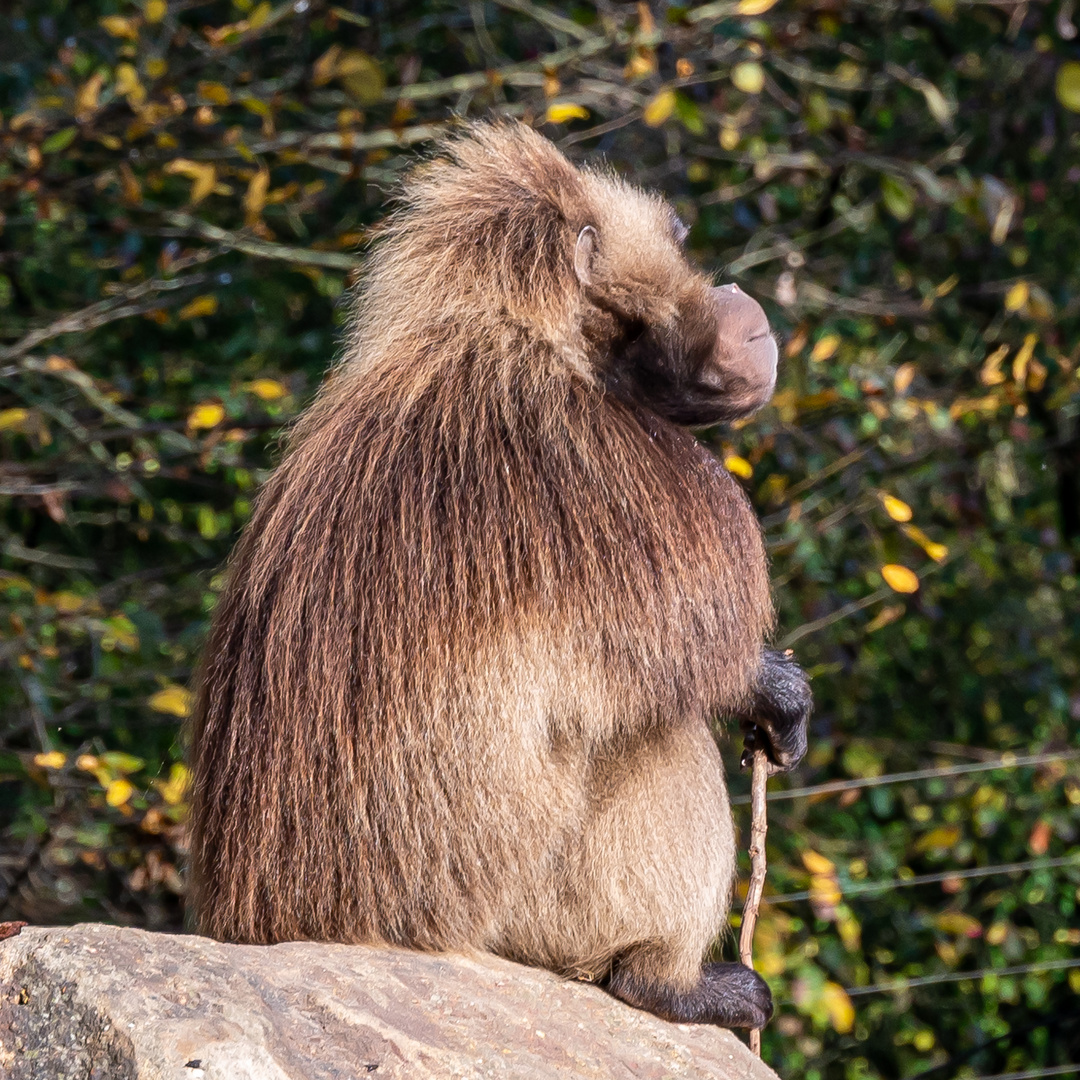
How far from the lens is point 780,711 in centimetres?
364

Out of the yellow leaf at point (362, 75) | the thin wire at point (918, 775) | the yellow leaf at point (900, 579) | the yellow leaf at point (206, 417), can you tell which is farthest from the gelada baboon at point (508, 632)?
the yellow leaf at point (362, 75)

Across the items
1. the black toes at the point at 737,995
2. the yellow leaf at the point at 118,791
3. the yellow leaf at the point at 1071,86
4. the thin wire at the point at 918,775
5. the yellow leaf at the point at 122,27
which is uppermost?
the yellow leaf at the point at 122,27

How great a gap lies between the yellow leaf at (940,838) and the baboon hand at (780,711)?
88.9 inches

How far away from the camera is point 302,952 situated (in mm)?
2699

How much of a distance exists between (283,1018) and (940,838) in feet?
13.1

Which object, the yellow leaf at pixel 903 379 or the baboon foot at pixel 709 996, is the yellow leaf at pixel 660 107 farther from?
the baboon foot at pixel 709 996

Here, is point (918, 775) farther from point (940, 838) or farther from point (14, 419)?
point (14, 419)

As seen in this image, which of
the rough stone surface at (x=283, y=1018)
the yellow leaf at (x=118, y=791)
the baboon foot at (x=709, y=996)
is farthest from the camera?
the yellow leaf at (x=118, y=791)

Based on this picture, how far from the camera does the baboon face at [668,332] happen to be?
3.51 meters

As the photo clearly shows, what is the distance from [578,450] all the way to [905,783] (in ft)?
13.1

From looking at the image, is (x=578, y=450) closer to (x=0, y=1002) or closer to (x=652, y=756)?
(x=652, y=756)

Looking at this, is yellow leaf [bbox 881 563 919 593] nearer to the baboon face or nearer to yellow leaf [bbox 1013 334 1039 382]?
yellow leaf [bbox 1013 334 1039 382]

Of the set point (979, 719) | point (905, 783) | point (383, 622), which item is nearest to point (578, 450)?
point (383, 622)

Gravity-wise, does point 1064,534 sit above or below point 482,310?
below
